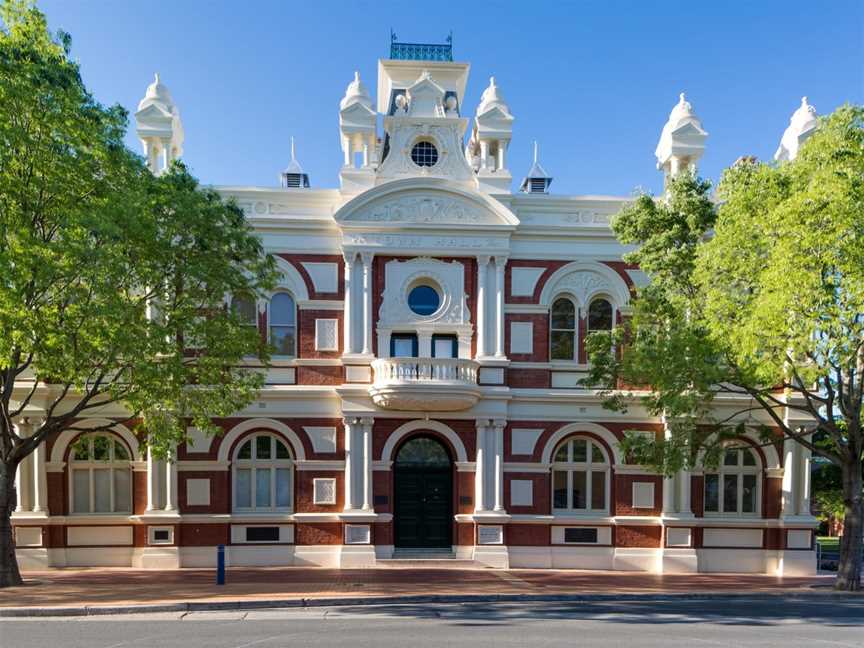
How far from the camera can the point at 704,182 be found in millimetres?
17578

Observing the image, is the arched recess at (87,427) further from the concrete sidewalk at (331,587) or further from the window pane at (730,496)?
the window pane at (730,496)

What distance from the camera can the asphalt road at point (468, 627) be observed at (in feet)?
35.6

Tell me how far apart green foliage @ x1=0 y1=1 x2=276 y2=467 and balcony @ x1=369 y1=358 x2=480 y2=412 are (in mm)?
3680

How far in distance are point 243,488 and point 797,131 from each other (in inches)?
750

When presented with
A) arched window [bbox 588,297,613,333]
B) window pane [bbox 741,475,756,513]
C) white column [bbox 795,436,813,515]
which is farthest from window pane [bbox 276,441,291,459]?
white column [bbox 795,436,813,515]

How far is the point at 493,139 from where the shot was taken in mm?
20359

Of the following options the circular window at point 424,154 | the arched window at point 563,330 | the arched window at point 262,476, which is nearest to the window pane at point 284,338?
the arched window at point 262,476

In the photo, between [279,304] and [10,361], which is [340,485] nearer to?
[279,304]

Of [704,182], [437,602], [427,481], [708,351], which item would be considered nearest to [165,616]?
[437,602]

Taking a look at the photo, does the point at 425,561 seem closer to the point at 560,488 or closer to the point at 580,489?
the point at 560,488

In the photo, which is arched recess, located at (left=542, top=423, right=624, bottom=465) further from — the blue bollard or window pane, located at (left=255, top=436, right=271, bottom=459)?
the blue bollard

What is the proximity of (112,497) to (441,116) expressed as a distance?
1405 cm

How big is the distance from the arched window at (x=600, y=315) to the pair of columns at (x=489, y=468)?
398 cm

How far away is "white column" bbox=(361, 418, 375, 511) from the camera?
736 inches
